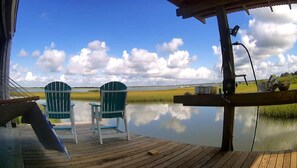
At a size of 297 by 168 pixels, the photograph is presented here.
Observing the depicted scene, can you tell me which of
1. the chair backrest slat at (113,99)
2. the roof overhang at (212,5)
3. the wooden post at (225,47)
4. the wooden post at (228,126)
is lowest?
the wooden post at (228,126)

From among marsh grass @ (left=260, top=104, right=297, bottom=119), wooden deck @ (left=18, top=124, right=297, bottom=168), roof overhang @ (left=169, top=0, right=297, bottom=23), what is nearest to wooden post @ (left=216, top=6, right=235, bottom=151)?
roof overhang @ (left=169, top=0, right=297, bottom=23)

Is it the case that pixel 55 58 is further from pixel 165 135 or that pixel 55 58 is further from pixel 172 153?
pixel 172 153

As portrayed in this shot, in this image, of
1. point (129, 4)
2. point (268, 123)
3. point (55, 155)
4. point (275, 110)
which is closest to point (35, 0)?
point (129, 4)

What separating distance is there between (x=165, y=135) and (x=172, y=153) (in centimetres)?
313

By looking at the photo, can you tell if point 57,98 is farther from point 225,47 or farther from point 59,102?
point 225,47

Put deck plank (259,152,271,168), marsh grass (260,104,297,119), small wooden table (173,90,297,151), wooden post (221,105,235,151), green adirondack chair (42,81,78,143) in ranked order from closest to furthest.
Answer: deck plank (259,152,271,168), small wooden table (173,90,297,151), wooden post (221,105,235,151), green adirondack chair (42,81,78,143), marsh grass (260,104,297,119)

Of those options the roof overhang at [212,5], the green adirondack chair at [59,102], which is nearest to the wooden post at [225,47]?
the roof overhang at [212,5]

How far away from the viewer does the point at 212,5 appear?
155 inches

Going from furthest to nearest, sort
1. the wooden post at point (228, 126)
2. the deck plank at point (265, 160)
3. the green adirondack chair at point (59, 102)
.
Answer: the green adirondack chair at point (59, 102) → the wooden post at point (228, 126) → the deck plank at point (265, 160)

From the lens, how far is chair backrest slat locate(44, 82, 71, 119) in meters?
4.58

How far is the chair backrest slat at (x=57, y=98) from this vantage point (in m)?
4.58

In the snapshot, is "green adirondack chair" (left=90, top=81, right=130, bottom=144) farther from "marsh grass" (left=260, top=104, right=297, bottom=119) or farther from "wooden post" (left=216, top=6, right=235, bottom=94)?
"marsh grass" (left=260, top=104, right=297, bottom=119)

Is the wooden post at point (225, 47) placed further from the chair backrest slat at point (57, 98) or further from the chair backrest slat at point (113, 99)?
the chair backrest slat at point (57, 98)

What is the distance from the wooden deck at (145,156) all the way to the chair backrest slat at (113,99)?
55cm
